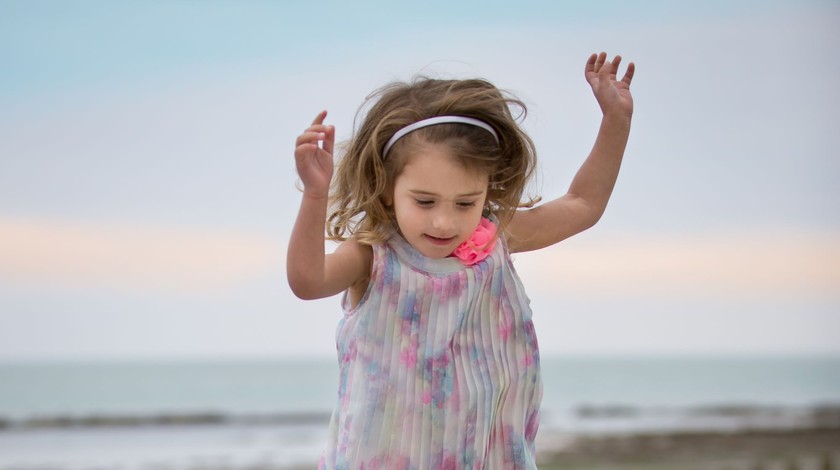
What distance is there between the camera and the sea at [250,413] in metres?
15.8

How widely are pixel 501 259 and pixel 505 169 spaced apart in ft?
0.83

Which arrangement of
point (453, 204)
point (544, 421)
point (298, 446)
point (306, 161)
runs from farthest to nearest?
point (544, 421) → point (298, 446) → point (453, 204) → point (306, 161)

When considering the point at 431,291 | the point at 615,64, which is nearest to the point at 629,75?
the point at 615,64

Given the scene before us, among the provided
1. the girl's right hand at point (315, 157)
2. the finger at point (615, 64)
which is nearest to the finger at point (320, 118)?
the girl's right hand at point (315, 157)

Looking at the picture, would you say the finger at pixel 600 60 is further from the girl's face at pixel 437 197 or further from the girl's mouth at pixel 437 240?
the girl's mouth at pixel 437 240

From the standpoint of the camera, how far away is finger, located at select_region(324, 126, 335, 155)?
282 cm

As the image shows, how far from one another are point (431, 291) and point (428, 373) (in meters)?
0.22

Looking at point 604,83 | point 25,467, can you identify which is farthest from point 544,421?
point 604,83

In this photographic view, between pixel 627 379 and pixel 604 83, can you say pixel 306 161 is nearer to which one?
pixel 604 83

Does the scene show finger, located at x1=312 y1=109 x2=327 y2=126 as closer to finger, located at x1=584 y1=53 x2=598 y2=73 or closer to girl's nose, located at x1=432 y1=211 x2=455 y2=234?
girl's nose, located at x1=432 y1=211 x2=455 y2=234

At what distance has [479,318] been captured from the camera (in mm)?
3154

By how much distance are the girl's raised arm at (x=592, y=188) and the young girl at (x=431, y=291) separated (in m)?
0.11

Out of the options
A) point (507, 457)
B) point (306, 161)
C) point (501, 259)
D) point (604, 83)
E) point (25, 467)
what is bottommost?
point (25, 467)

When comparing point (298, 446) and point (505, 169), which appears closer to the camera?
point (505, 169)
